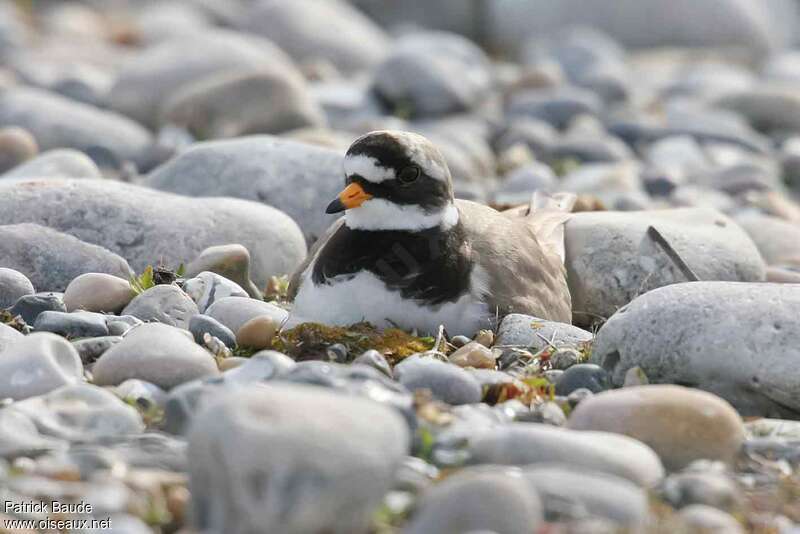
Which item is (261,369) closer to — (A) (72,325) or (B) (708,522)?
(A) (72,325)

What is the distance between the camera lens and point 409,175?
18.3 ft

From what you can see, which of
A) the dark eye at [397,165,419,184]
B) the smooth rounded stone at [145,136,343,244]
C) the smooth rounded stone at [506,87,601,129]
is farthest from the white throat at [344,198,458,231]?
the smooth rounded stone at [506,87,601,129]

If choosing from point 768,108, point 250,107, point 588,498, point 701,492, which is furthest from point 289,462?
point 768,108

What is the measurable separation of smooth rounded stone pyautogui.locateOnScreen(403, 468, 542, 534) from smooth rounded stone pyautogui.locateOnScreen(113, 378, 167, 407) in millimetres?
1372

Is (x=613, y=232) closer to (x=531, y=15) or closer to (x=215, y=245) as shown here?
(x=215, y=245)

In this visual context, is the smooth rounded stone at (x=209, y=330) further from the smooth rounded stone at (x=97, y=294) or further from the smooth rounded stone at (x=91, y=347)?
the smooth rounded stone at (x=97, y=294)

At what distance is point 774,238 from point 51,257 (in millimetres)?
4294

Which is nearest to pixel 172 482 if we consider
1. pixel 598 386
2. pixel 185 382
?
pixel 185 382

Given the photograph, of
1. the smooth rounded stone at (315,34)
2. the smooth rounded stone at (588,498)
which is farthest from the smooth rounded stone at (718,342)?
the smooth rounded stone at (315,34)

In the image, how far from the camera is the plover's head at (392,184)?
5527 mm

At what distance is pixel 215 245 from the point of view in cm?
684

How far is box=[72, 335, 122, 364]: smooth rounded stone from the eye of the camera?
5.13 m

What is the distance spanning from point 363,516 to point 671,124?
10492 millimetres

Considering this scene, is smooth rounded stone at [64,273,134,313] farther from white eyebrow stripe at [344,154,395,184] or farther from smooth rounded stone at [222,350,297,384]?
smooth rounded stone at [222,350,297,384]
